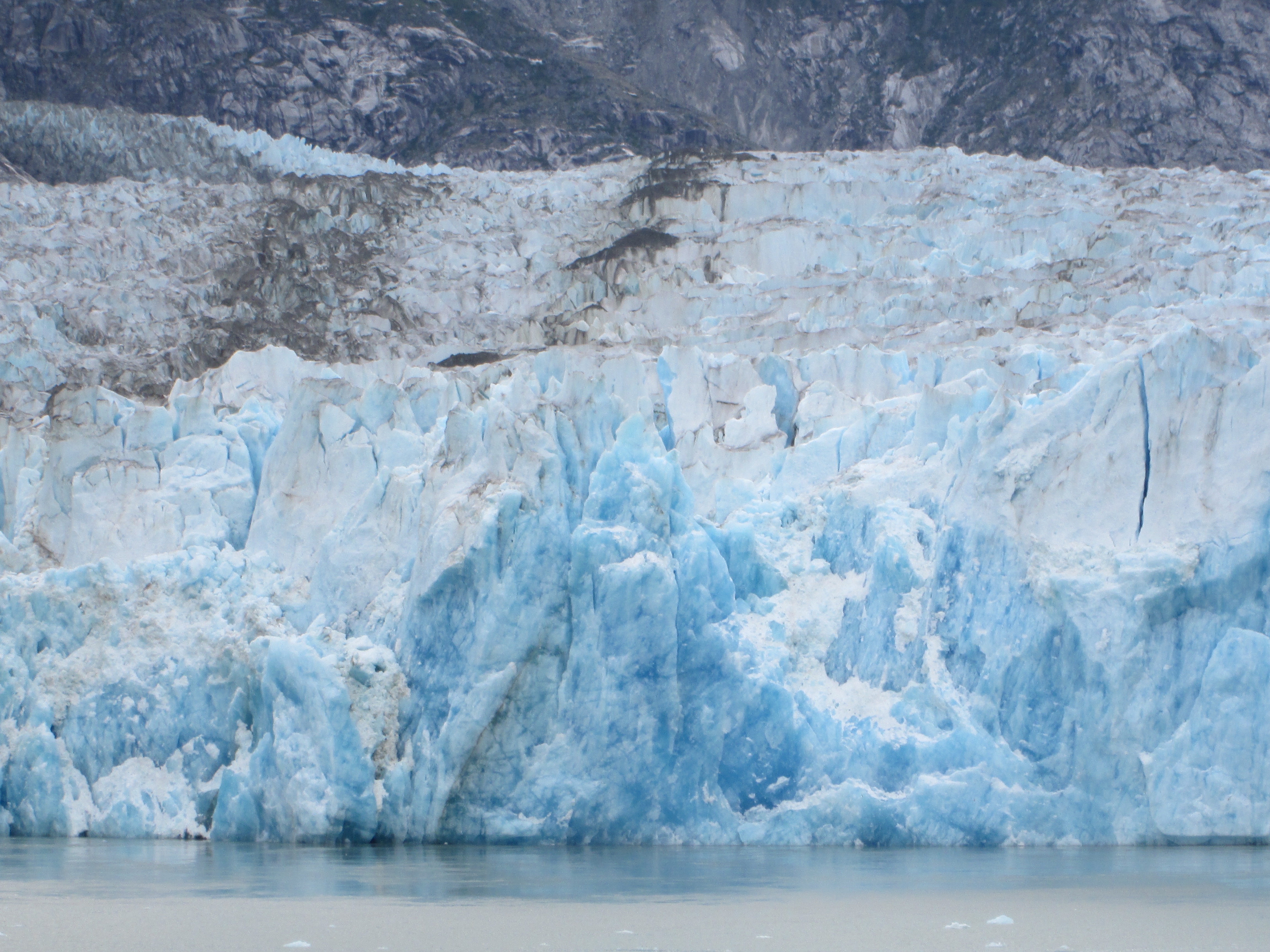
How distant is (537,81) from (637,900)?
51090mm

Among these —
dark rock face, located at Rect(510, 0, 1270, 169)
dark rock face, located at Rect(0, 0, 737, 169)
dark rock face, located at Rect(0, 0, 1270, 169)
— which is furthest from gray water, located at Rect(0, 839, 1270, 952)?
dark rock face, located at Rect(510, 0, 1270, 169)

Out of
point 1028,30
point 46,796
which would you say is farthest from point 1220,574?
point 1028,30

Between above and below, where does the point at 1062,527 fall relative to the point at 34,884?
above

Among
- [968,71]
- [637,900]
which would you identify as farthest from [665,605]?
[968,71]

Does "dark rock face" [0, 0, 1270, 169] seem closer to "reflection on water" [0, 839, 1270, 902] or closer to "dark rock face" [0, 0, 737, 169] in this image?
"dark rock face" [0, 0, 737, 169]

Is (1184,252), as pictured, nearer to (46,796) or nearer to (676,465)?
(676,465)

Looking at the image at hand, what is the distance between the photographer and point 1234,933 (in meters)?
8.62

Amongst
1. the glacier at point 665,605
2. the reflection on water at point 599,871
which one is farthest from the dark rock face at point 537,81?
the reflection on water at point 599,871

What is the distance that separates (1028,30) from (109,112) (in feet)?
120

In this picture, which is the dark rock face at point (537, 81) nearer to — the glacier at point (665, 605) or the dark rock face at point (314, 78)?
the dark rock face at point (314, 78)

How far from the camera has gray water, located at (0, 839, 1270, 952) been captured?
857cm

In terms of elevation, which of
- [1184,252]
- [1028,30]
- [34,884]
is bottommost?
[34,884]

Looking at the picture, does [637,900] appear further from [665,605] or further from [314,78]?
[314,78]

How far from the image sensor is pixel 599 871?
12141 mm
